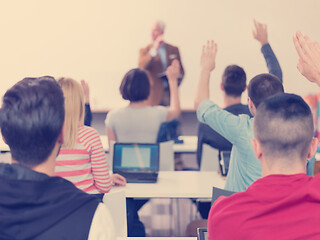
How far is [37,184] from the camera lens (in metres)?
1.00

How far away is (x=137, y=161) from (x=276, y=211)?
173 cm

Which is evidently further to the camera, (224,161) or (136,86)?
(136,86)

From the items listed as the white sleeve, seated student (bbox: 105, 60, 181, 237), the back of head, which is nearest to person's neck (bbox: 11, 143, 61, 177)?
the white sleeve

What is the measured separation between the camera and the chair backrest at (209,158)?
323cm

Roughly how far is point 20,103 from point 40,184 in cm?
20

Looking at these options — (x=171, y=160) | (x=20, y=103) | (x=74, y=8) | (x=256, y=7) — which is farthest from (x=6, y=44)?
(x=20, y=103)

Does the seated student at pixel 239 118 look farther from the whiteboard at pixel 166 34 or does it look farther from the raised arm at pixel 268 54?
the whiteboard at pixel 166 34

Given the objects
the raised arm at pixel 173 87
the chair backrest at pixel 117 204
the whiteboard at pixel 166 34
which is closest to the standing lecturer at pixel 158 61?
the whiteboard at pixel 166 34

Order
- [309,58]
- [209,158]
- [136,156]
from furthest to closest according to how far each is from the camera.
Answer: [209,158]
[136,156]
[309,58]

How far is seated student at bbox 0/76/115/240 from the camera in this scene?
98 cm

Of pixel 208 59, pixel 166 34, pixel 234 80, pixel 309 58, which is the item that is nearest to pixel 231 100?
pixel 234 80

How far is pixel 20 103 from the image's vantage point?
1.01 m

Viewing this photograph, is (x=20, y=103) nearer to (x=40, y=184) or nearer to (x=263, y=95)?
(x=40, y=184)

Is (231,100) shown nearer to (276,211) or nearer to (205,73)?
(205,73)
